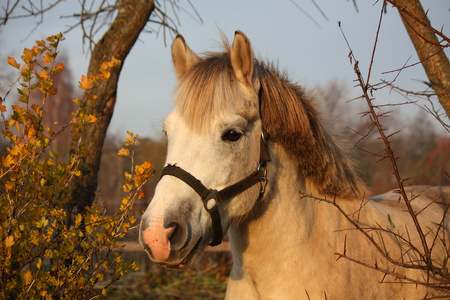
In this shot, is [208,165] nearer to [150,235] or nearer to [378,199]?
[150,235]

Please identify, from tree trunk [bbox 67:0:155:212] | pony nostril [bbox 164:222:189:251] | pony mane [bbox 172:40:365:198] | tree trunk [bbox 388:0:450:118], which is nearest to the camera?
pony nostril [bbox 164:222:189:251]

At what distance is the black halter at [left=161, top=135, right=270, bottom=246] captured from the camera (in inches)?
84.0

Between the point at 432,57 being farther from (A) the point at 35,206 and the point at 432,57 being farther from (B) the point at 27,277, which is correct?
(B) the point at 27,277

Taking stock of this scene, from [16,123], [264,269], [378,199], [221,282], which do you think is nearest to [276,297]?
[264,269]

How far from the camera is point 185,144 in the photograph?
223 centimetres

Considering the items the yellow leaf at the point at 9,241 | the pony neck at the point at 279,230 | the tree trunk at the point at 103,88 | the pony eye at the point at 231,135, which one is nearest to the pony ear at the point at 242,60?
the pony eye at the point at 231,135

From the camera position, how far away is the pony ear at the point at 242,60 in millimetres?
2467

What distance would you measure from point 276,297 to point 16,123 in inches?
70.6

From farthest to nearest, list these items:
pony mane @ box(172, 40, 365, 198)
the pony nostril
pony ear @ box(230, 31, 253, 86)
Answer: pony ear @ box(230, 31, 253, 86), pony mane @ box(172, 40, 365, 198), the pony nostril

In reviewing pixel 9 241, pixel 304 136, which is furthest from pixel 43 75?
pixel 304 136

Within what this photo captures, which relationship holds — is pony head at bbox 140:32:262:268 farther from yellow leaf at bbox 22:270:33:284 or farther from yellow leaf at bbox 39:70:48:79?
yellow leaf at bbox 39:70:48:79

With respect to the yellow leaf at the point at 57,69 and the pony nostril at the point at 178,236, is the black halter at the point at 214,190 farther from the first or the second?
the yellow leaf at the point at 57,69

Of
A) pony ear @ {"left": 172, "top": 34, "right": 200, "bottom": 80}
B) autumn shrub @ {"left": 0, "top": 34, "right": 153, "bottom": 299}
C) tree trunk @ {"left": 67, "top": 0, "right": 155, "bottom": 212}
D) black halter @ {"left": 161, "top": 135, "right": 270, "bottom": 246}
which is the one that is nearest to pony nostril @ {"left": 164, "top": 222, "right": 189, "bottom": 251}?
black halter @ {"left": 161, "top": 135, "right": 270, "bottom": 246}

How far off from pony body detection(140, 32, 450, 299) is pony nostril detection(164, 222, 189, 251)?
3 centimetres
